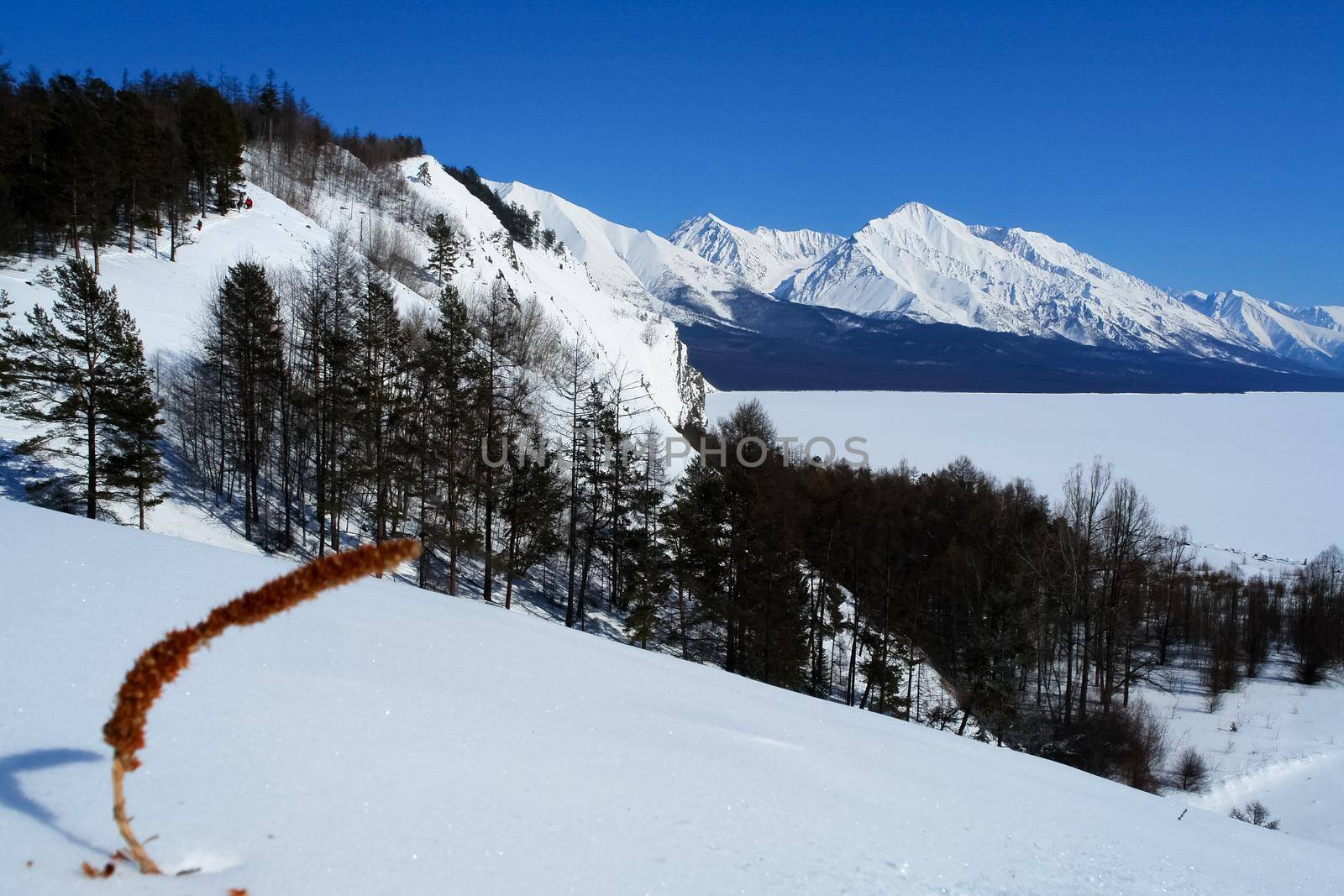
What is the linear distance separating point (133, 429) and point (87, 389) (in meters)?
1.65

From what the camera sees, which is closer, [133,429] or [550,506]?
[133,429]

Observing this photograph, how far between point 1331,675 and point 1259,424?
14085 centimetres

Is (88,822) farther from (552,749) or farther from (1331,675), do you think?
(1331,675)

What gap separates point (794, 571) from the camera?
24406 millimetres

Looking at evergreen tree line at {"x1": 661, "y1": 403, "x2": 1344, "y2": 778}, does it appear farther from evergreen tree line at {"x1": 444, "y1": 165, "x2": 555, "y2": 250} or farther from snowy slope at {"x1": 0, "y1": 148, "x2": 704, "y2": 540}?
evergreen tree line at {"x1": 444, "y1": 165, "x2": 555, "y2": 250}

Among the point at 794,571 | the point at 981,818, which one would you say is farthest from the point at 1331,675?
the point at 981,818

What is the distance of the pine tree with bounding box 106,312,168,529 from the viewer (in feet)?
62.5

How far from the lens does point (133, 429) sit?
19281 millimetres

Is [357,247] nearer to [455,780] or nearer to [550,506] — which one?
[550,506]

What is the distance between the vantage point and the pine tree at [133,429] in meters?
19.1

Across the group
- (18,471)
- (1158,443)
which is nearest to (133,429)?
(18,471)

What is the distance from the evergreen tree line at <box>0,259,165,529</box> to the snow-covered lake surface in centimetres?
7767

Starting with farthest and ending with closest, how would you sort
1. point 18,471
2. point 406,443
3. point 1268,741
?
point 1268,741 < point 18,471 < point 406,443

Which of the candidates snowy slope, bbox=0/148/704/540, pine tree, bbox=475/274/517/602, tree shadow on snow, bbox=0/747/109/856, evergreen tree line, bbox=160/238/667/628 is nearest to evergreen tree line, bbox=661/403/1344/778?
evergreen tree line, bbox=160/238/667/628
